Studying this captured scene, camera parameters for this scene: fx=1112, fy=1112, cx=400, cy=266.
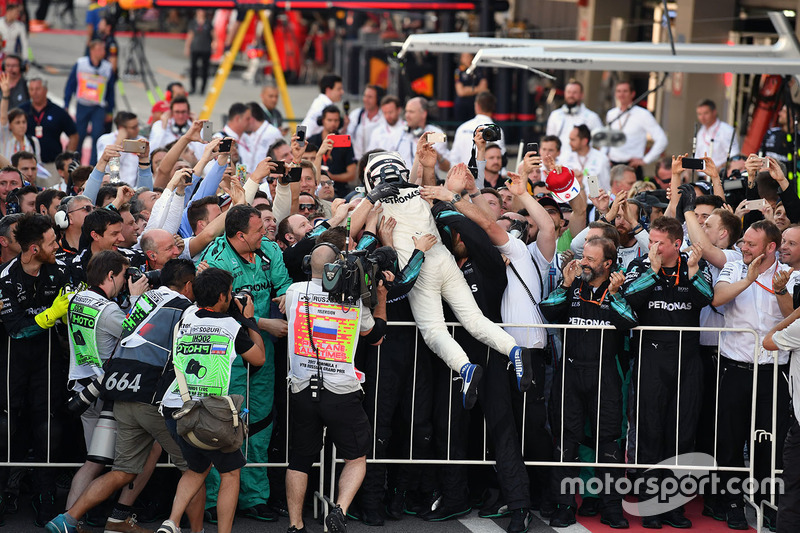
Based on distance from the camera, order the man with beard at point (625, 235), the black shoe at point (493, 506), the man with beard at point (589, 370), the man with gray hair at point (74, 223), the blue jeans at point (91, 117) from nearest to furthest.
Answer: the man with beard at point (589, 370) < the black shoe at point (493, 506) < the man with gray hair at point (74, 223) < the man with beard at point (625, 235) < the blue jeans at point (91, 117)

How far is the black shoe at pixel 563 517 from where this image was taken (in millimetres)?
7363

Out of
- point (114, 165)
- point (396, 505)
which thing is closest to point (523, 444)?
point (396, 505)

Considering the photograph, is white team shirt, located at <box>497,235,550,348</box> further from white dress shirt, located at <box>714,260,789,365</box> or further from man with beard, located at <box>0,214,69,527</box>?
man with beard, located at <box>0,214,69,527</box>

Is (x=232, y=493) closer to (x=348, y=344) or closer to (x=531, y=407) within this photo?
(x=348, y=344)

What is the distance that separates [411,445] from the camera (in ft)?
24.8

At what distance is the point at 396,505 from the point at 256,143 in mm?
6223

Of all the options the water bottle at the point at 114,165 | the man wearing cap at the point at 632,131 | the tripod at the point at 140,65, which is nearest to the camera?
the water bottle at the point at 114,165

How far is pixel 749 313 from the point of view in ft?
24.5

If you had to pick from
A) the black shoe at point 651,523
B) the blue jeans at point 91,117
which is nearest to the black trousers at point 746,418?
the black shoe at point 651,523

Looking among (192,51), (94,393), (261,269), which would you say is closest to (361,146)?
(261,269)

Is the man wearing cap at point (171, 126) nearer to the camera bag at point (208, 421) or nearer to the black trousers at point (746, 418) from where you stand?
the camera bag at point (208, 421)

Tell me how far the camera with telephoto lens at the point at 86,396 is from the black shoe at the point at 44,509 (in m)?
0.68

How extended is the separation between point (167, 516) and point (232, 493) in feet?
3.39

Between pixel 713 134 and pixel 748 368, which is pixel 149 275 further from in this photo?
pixel 713 134
